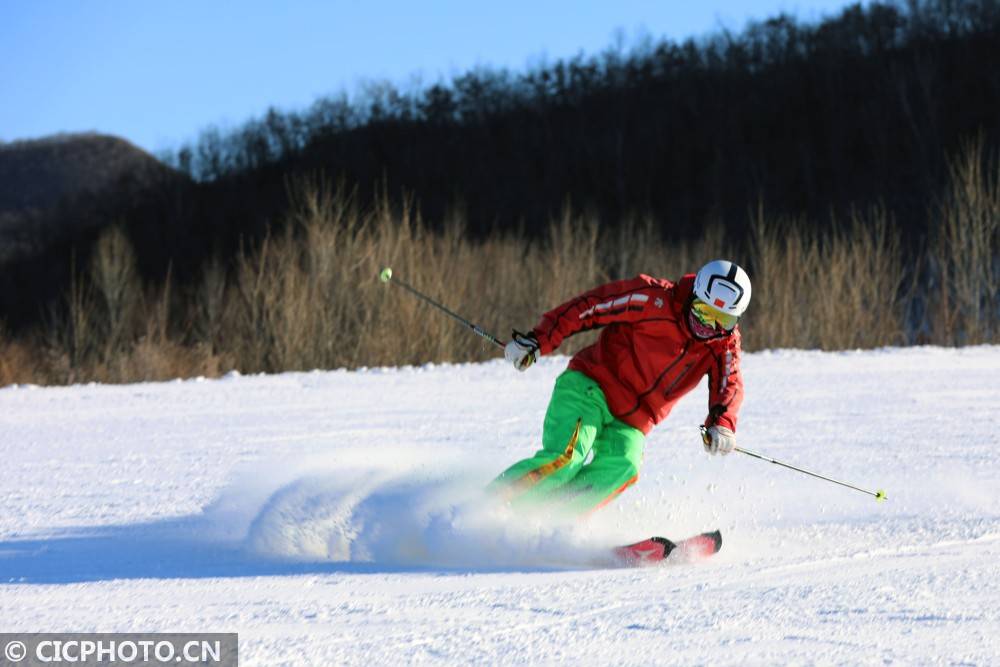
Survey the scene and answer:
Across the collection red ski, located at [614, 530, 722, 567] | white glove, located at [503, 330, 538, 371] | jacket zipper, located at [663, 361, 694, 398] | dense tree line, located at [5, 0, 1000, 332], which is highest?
dense tree line, located at [5, 0, 1000, 332]

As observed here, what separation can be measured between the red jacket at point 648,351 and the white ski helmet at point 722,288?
0.16m

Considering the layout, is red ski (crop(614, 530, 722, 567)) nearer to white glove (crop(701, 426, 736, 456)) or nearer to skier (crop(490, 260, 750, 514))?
skier (crop(490, 260, 750, 514))

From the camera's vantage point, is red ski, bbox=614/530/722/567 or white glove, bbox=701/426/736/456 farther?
white glove, bbox=701/426/736/456

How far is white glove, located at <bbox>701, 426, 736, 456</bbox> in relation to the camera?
19.1 feet

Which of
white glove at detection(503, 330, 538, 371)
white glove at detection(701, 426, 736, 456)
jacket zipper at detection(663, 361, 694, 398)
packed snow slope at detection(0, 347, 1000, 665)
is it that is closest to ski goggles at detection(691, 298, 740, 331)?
jacket zipper at detection(663, 361, 694, 398)

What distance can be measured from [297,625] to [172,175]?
8283 centimetres

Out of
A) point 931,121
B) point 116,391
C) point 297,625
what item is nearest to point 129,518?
point 297,625

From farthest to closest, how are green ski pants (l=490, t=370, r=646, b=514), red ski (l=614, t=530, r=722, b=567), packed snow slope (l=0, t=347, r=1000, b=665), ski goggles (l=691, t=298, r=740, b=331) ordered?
→ ski goggles (l=691, t=298, r=740, b=331) < green ski pants (l=490, t=370, r=646, b=514) < red ski (l=614, t=530, r=722, b=567) < packed snow slope (l=0, t=347, r=1000, b=665)

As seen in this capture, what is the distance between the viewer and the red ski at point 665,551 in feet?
18.5

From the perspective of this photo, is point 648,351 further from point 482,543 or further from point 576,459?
point 482,543

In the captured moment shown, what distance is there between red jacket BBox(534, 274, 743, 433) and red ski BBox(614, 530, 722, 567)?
59 centimetres

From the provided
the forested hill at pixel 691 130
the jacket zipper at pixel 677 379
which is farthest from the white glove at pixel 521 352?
the forested hill at pixel 691 130

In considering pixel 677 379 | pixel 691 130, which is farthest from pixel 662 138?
pixel 677 379

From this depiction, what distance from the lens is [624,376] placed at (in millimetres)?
6121
